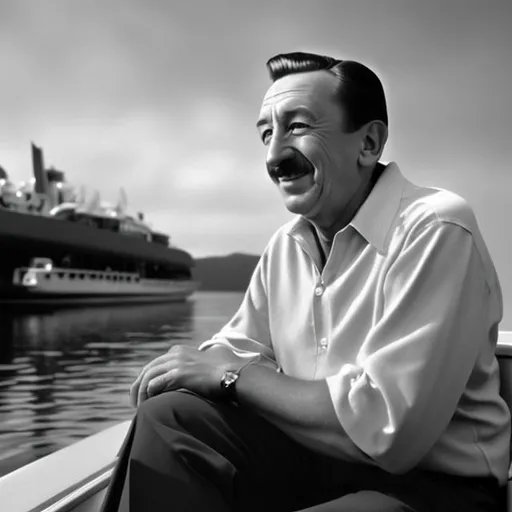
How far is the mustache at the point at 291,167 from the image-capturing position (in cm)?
69

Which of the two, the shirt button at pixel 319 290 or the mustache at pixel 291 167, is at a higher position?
the mustache at pixel 291 167

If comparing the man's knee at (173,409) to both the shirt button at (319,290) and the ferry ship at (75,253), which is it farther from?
the ferry ship at (75,253)

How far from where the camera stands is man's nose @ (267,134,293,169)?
2.28ft

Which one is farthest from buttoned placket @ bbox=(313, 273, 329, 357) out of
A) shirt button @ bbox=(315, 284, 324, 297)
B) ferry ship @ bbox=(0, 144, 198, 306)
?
ferry ship @ bbox=(0, 144, 198, 306)

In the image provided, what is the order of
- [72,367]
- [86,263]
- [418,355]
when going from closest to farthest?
[418,355]
[72,367]
[86,263]

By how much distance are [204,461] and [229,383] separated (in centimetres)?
9

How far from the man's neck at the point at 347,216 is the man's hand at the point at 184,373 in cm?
18

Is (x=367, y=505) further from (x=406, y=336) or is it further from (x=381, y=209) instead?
(x=381, y=209)

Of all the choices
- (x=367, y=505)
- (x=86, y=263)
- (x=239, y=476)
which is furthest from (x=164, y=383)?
(x=86, y=263)

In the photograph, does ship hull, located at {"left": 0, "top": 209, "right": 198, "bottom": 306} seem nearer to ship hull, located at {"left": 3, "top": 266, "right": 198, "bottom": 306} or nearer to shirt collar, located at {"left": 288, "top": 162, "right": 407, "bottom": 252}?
ship hull, located at {"left": 3, "top": 266, "right": 198, "bottom": 306}

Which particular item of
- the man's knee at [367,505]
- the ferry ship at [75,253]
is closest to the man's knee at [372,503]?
the man's knee at [367,505]

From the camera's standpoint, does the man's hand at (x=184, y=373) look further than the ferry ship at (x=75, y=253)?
No

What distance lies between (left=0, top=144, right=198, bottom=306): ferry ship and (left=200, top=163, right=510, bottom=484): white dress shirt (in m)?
17.9

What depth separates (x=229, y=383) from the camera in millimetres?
653
